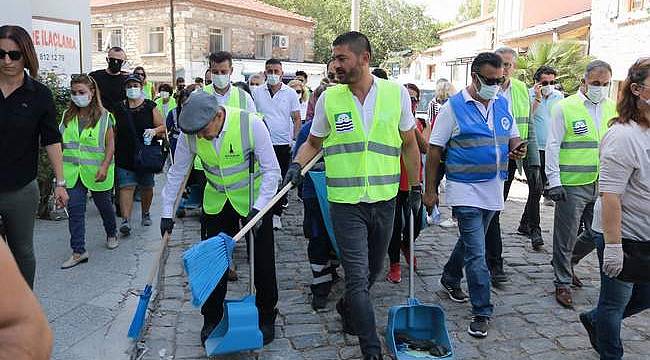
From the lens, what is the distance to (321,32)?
5084cm

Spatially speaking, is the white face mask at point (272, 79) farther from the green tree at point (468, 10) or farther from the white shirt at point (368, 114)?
the green tree at point (468, 10)

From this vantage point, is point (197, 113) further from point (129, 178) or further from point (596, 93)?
point (129, 178)

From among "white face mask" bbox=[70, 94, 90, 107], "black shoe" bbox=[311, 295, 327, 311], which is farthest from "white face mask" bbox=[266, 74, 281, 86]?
"black shoe" bbox=[311, 295, 327, 311]

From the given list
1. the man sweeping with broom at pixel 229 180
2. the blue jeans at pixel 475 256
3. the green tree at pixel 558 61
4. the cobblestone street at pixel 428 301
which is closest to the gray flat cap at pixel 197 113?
the man sweeping with broom at pixel 229 180

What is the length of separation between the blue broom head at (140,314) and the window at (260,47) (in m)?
35.7

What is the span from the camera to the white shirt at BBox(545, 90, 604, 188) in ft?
16.6

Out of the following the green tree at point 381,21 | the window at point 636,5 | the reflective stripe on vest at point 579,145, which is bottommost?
the reflective stripe on vest at point 579,145

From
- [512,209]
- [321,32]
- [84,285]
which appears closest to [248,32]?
[321,32]

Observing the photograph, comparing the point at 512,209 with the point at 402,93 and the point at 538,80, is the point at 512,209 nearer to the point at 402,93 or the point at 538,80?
the point at 538,80

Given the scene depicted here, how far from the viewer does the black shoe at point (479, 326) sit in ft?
14.6

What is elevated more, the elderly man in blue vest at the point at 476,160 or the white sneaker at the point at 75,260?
the elderly man in blue vest at the point at 476,160

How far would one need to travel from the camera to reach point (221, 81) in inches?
266

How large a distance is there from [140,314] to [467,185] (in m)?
2.47

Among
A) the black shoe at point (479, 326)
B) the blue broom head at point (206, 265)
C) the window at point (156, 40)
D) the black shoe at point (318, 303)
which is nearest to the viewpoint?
the blue broom head at point (206, 265)
